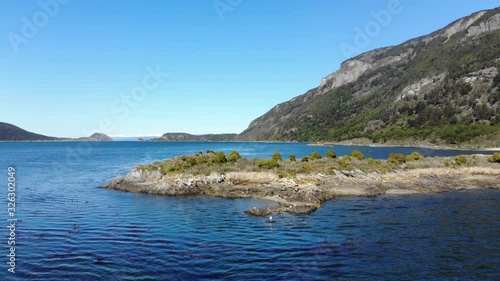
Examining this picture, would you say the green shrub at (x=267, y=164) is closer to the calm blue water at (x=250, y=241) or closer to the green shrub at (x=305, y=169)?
the green shrub at (x=305, y=169)

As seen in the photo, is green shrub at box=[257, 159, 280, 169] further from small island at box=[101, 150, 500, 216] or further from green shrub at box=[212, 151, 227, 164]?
green shrub at box=[212, 151, 227, 164]

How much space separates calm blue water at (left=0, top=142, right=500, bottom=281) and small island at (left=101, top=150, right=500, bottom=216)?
16.1 ft

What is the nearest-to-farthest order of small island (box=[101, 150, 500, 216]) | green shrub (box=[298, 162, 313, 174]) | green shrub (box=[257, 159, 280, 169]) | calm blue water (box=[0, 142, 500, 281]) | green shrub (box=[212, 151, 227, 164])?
calm blue water (box=[0, 142, 500, 281])
small island (box=[101, 150, 500, 216])
green shrub (box=[298, 162, 313, 174])
green shrub (box=[257, 159, 280, 169])
green shrub (box=[212, 151, 227, 164])

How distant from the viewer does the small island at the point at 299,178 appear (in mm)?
51806

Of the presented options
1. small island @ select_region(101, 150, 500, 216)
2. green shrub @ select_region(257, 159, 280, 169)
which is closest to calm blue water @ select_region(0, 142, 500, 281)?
small island @ select_region(101, 150, 500, 216)

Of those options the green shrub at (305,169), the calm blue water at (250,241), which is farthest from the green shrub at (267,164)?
the calm blue water at (250,241)

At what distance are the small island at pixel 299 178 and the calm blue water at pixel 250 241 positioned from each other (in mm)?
4901

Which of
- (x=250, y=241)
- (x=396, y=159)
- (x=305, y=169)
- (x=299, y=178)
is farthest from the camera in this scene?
(x=396, y=159)

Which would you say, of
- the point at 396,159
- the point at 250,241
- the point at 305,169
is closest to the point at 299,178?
the point at 305,169

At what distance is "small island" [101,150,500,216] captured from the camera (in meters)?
51.8

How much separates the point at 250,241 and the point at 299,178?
2860cm

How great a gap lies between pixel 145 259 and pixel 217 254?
513 cm

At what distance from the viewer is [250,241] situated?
1124 inches

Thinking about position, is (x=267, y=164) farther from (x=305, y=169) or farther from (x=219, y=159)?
(x=219, y=159)
